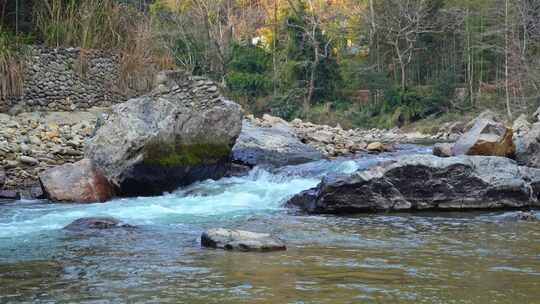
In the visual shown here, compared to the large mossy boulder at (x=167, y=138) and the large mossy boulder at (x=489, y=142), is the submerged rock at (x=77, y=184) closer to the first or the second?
the large mossy boulder at (x=167, y=138)

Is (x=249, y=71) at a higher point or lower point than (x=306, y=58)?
lower

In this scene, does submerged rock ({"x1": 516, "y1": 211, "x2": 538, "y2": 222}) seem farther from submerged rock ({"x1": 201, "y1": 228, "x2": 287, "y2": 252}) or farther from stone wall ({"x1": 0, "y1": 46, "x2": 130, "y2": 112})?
stone wall ({"x1": 0, "y1": 46, "x2": 130, "y2": 112})

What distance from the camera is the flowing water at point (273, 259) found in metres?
5.03

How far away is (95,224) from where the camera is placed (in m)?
8.21

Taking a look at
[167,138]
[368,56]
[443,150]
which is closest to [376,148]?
[443,150]

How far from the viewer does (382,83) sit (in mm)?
37531

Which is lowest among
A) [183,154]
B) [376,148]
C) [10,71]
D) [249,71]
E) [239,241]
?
[239,241]

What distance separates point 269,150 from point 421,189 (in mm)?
5293

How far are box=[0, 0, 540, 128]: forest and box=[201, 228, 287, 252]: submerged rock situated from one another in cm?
2324

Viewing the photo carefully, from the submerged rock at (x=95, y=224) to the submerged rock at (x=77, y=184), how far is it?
2589 millimetres

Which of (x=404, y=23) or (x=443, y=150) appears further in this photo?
(x=404, y=23)

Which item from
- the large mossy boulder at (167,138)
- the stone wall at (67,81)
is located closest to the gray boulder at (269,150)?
the large mossy boulder at (167,138)

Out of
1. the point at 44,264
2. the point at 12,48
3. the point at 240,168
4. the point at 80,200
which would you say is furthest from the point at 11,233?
the point at 12,48

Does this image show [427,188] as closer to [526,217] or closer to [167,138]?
[526,217]
